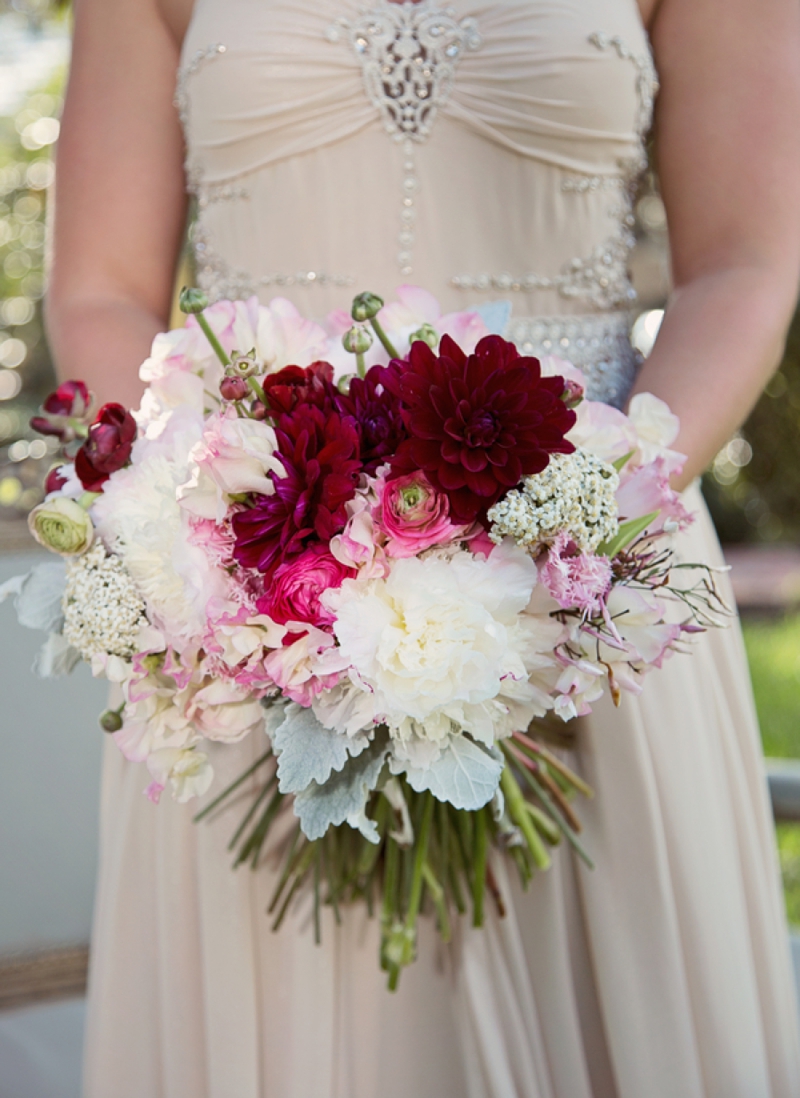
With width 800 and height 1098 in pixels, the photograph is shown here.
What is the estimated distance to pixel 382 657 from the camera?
0.72 metres

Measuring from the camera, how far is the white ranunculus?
2.38 ft

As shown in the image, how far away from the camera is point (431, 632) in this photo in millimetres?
733

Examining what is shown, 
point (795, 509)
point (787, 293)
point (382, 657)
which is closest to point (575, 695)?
point (382, 657)

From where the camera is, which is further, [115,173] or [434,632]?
[115,173]

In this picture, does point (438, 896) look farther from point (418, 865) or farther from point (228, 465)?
point (228, 465)

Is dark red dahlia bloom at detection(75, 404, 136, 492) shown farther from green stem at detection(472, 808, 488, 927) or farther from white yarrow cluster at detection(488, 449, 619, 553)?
green stem at detection(472, 808, 488, 927)

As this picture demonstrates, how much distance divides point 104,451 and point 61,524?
7 centimetres

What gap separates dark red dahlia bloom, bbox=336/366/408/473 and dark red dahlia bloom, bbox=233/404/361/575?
25 mm

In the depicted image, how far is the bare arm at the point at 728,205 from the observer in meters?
1.13

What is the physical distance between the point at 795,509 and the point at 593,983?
25.0 feet

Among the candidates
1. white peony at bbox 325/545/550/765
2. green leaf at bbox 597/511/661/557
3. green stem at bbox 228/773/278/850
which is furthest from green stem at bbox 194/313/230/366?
green stem at bbox 228/773/278/850

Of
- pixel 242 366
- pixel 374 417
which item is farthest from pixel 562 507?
pixel 242 366

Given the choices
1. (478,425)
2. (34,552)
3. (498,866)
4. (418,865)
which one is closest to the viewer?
(478,425)

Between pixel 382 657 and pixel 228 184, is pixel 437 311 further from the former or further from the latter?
pixel 228 184
